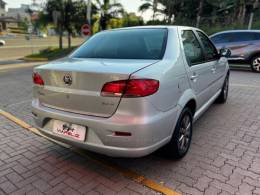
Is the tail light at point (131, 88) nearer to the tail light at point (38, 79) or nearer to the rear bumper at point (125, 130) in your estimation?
the rear bumper at point (125, 130)

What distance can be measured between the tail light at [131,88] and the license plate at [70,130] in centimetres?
49

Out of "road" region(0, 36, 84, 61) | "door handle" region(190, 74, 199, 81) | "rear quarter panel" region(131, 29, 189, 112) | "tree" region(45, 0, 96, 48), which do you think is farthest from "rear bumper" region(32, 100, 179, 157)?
"tree" region(45, 0, 96, 48)

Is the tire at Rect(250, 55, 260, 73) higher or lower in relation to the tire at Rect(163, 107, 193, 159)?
higher

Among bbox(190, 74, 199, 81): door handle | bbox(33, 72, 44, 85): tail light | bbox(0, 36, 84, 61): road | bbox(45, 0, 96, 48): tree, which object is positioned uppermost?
bbox(45, 0, 96, 48): tree

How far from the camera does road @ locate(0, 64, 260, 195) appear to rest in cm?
253

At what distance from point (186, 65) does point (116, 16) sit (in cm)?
1872

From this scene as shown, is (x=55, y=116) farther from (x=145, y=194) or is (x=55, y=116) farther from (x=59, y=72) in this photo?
(x=145, y=194)

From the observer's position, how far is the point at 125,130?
224 centimetres

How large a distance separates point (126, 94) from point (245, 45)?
949 cm

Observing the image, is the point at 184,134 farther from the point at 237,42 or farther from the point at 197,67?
the point at 237,42

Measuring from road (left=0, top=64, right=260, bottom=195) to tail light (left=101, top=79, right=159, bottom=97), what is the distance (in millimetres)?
1006

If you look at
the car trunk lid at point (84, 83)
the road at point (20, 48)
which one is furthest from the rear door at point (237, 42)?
the road at point (20, 48)

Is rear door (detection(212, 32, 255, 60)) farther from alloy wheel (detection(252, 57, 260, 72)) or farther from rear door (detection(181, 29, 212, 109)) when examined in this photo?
rear door (detection(181, 29, 212, 109))

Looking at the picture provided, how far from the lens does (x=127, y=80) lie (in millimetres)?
2225
